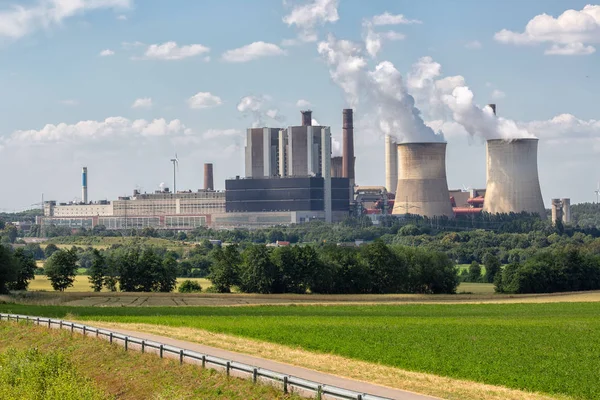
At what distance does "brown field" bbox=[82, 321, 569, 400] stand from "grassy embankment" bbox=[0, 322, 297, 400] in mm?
2924

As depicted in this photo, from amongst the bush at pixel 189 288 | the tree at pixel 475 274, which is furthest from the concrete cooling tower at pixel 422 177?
the bush at pixel 189 288

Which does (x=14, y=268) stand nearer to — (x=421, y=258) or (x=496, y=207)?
(x=421, y=258)

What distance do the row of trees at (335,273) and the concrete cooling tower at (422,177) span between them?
250 feet

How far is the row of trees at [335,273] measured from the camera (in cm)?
7656

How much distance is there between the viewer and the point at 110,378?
3077 cm

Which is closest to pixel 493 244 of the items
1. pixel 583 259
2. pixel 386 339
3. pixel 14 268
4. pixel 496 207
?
pixel 496 207

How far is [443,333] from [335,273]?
3992cm

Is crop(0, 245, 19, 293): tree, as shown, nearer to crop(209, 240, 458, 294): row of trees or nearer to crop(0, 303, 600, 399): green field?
crop(209, 240, 458, 294): row of trees

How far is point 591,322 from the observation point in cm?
4259

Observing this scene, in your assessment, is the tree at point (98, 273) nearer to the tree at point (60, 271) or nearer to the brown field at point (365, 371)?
the tree at point (60, 271)

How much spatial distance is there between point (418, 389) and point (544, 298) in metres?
46.1

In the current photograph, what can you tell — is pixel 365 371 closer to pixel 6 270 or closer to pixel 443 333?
pixel 443 333

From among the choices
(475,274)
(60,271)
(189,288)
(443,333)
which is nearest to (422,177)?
(475,274)

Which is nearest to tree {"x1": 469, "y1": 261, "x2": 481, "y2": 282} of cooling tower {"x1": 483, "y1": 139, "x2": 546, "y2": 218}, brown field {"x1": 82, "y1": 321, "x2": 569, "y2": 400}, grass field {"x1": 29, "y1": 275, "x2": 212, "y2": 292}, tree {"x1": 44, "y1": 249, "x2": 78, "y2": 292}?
grass field {"x1": 29, "y1": 275, "x2": 212, "y2": 292}
